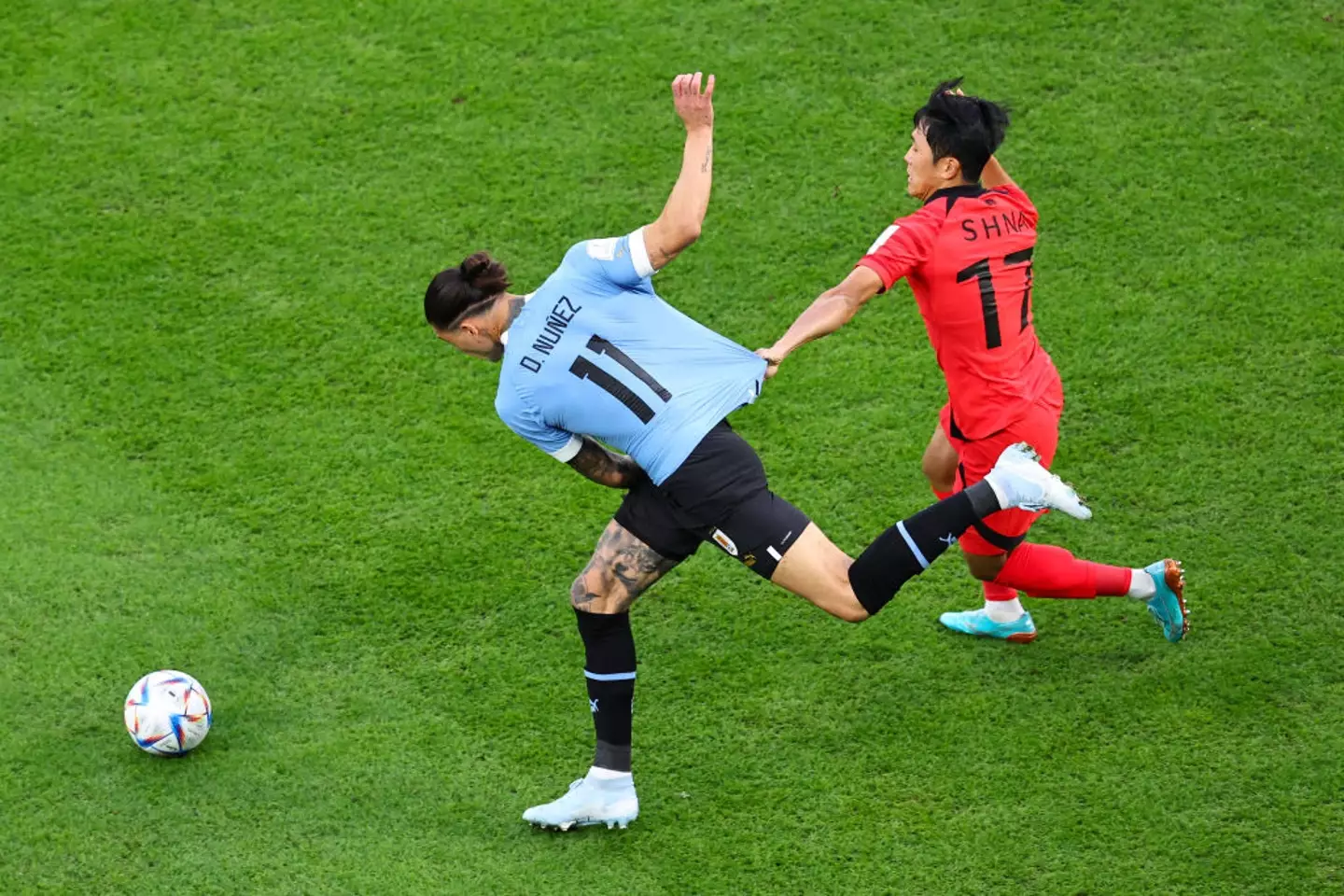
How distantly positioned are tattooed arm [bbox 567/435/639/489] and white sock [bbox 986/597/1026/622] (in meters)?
1.62

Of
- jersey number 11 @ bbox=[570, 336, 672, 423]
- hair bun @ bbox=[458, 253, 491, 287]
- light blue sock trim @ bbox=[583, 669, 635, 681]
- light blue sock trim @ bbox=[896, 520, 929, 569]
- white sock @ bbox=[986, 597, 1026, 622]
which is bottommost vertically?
white sock @ bbox=[986, 597, 1026, 622]

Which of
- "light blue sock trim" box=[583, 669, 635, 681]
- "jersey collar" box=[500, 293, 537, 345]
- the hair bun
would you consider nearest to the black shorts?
"light blue sock trim" box=[583, 669, 635, 681]

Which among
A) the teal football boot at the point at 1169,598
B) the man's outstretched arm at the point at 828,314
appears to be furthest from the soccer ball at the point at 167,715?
the teal football boot at the point at 1169,598

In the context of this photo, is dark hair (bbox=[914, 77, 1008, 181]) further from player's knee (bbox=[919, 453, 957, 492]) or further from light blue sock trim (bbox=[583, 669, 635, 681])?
light blue sock trim (bbox=[583, 669, 635, 681])

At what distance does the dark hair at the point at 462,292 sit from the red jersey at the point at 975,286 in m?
1.24

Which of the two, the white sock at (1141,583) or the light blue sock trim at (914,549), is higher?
the light blue sock trim at (914,549)

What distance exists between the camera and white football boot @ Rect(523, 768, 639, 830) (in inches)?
211

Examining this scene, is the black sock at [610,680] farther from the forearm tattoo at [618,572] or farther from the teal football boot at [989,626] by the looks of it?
the teal football boot at [989,626]

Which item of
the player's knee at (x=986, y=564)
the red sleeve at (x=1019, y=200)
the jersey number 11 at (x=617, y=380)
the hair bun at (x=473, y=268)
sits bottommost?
the player's knee at (x=986, y=564)

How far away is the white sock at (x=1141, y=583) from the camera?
5.78 m

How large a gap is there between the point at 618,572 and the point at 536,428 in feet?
1.86

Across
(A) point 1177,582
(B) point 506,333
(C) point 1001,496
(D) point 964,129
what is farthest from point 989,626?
(B) point 506,333

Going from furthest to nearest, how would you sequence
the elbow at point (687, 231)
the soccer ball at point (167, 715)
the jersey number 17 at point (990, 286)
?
the soccer ball at point (167, 715) → the jersey number 17 at point (990, 286) → the elbow at point (687, 231)

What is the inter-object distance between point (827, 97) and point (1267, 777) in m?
4.65
